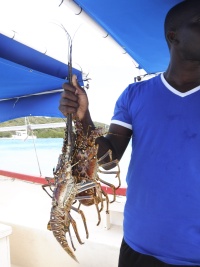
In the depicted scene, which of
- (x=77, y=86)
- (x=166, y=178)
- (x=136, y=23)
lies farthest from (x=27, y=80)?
(x=166, y=178)

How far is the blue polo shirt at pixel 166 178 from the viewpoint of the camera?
1.17 meters

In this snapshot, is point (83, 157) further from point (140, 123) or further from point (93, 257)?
point (93, 257)

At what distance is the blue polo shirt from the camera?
3.83 ft

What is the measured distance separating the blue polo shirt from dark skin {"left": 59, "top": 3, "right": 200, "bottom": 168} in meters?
0.08

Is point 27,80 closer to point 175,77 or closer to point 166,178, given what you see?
point 175,77

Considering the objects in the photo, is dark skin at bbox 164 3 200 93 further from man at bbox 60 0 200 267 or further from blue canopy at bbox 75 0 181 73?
blue canopy at bbox 75 0 181 73

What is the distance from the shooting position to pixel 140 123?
53.3 inches

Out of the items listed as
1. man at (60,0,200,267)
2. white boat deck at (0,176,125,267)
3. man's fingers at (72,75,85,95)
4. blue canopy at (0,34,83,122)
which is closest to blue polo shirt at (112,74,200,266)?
man at (60,0,200,267)

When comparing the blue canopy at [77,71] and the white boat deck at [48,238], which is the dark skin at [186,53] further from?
the white boat deck at [48,238]

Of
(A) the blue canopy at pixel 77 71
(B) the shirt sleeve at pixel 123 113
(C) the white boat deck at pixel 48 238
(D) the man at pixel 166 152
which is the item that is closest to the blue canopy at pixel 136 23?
(A) the blue canopy at pixel 77 71

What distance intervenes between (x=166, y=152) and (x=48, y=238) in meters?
2.32

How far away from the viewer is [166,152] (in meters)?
1.23

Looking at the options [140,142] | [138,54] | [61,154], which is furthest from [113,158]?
[138,54]

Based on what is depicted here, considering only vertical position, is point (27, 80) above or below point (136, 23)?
below
